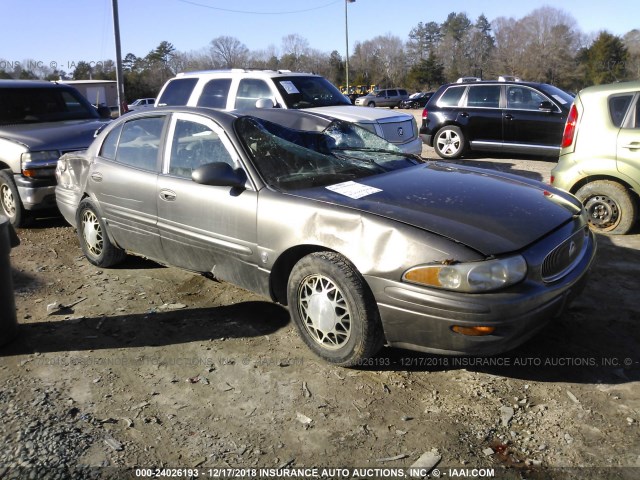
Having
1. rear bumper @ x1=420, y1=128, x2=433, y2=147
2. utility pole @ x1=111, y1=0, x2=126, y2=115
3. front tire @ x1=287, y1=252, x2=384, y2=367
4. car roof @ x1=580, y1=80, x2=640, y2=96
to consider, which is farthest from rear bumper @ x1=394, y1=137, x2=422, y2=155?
utility pole @ x1=111, y1=0, x2=126, y2=115

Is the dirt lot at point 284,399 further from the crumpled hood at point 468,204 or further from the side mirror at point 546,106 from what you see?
the side mirror at point 546,106

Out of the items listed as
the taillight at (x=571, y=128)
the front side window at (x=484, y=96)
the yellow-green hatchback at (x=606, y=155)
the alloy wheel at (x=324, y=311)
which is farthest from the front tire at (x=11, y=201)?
the front side window at (x=484, y=96)

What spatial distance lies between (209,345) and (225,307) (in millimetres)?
664

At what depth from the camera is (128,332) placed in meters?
4.16

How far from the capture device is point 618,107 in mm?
5980

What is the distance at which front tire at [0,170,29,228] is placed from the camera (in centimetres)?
704

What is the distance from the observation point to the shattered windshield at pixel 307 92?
8898 millimetres

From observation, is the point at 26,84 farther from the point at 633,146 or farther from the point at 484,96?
the point at 484,96

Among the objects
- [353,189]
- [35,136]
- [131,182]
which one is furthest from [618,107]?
[35,136]

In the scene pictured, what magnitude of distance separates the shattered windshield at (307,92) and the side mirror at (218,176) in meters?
5.16

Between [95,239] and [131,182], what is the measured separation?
3.32 feet

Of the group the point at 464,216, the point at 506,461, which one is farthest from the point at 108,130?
the point at 506,461

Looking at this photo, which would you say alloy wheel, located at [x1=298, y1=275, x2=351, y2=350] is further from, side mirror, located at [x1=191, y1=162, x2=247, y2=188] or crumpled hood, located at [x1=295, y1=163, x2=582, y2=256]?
side mirror, located at [x1=191, y1=162, x2=247, y2=188]

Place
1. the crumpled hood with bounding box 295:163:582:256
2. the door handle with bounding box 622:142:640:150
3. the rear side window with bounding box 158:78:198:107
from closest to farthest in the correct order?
the crumpled hood with bounding box 295:163:582:256, the door handle with bounding box 622:142:640:150, the rear side window with bounding box 158:78:198:107
